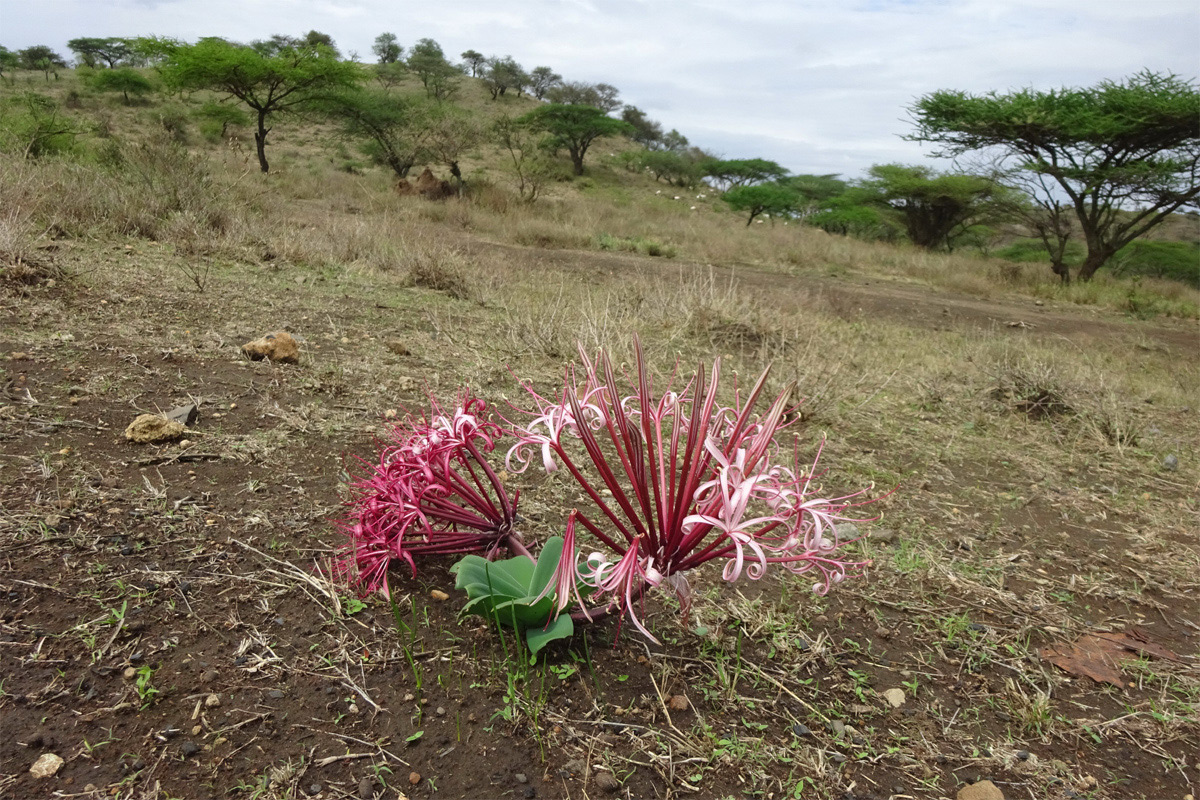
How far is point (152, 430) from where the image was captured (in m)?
2.05

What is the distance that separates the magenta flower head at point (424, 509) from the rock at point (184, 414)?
99 centimetres

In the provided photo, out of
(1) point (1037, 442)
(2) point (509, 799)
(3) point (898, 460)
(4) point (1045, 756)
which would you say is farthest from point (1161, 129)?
(2) point (509, 799)

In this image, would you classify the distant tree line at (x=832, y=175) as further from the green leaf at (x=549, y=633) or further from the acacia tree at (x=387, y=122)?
the green leaf at (x=549, y=633)

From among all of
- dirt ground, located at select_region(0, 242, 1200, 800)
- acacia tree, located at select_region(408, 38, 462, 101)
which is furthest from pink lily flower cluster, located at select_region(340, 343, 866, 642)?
acacia tree, located at select_region(408, 38, 462, 101)

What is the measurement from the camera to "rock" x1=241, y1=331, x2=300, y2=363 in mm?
2977

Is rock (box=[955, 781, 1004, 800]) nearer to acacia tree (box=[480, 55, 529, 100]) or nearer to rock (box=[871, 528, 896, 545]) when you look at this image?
rock (box=[871, 528, 896, 545])

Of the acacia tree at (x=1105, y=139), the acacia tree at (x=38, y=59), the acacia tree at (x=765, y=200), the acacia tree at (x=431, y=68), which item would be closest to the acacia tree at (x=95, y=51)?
the acacia tree at (x=38, y=59)

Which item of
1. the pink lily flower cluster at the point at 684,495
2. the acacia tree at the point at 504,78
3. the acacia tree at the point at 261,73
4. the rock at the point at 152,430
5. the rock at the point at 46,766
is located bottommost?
the rock at the point at 46,766

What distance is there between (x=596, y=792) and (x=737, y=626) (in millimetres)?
588

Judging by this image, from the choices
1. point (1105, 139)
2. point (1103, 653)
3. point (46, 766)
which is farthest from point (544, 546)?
point (1105, 139)

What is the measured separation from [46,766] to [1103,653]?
227 centimetres

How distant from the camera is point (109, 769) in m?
1.05

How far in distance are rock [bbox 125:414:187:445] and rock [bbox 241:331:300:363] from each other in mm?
919

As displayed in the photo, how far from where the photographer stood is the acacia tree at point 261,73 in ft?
56.2
